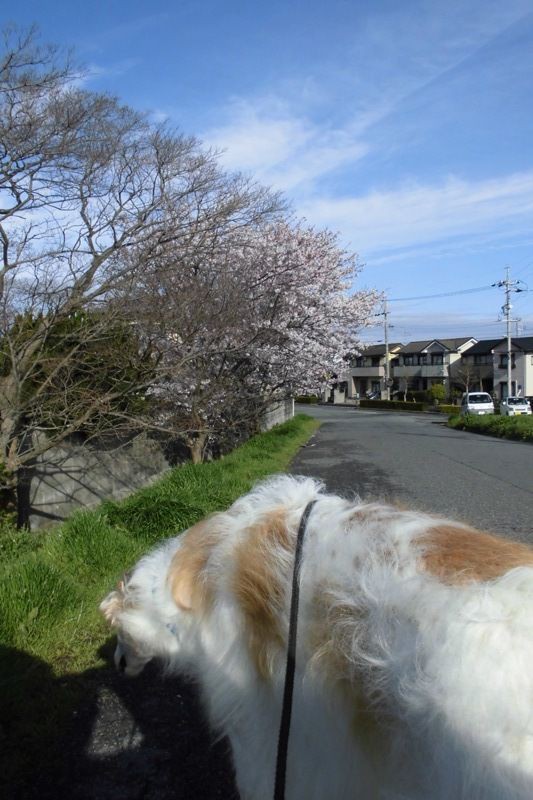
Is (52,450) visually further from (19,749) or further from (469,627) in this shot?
(469,627)

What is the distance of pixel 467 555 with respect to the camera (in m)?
1.55

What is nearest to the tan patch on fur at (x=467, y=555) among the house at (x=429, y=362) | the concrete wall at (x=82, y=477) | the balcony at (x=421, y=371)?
the concrete wall at (x=82, y=477)

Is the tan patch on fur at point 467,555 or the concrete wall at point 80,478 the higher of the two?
the tan patch on fur at point 467,555

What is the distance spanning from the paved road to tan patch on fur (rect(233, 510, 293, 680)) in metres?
2.99

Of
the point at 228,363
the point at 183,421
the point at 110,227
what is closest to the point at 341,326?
the point at 228,363

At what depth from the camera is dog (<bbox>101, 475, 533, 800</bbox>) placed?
4.23ft

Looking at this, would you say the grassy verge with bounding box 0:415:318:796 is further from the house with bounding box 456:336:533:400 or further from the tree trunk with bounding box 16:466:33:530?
the house with bounding box 456:336:533:400

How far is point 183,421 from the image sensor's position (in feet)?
43.7

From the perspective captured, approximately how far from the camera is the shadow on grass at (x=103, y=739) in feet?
8.32

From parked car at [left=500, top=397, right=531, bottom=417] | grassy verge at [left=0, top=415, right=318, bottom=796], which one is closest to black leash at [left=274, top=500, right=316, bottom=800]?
grassy verge at [left=0, top=415, right=318, bottom=796]

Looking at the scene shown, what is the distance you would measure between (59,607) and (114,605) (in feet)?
6.24

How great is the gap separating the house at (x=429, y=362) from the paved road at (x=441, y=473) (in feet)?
190

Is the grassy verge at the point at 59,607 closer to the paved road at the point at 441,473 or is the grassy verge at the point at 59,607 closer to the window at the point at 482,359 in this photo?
the paved road at the point at 441,473

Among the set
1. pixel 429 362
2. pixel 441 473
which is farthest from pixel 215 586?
pixel 429 362
